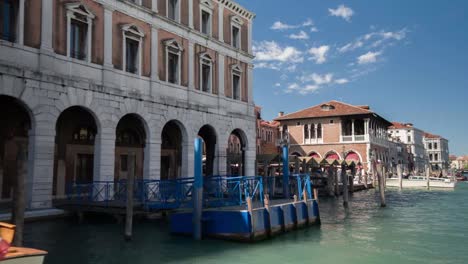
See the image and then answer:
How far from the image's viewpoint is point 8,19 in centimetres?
1309

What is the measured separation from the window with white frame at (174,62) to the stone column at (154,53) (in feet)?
2.64

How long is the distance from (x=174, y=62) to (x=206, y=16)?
3.60 metres

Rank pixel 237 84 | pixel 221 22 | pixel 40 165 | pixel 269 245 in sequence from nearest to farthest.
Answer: pixel 269 245 < pixel 40 165 < pixel 221 22 < pixel 237 84

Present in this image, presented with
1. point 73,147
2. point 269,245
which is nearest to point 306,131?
point 73,147

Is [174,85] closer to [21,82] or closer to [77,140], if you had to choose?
[77,140]

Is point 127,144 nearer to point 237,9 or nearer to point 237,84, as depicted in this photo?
point 237,84

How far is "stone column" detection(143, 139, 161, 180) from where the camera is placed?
17016mm

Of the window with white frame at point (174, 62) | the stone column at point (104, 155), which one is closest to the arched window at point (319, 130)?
the window with white frame at point (174, 62)

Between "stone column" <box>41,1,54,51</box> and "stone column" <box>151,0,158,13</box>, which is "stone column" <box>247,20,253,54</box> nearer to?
"stone column" <box>151,0,158,13</box>

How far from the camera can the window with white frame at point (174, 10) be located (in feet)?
63.0

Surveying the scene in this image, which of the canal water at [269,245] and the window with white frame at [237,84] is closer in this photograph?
the canal water at [269,245]

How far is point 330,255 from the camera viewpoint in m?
9.83

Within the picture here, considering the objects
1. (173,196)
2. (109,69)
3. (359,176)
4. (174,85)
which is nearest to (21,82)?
(109,69)

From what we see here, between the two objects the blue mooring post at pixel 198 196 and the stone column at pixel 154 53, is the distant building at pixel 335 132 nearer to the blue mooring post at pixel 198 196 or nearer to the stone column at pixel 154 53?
the stone column at pixel 154 53
